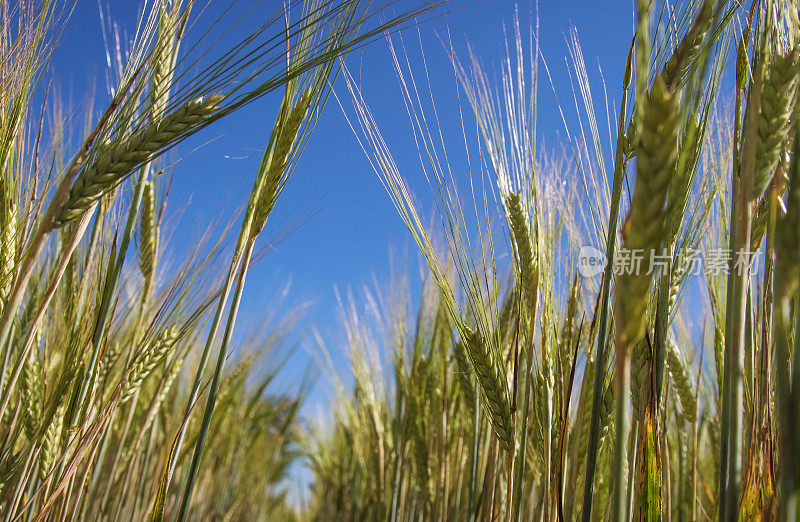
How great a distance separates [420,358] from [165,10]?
4.96 ft

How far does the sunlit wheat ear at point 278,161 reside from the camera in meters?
1.10

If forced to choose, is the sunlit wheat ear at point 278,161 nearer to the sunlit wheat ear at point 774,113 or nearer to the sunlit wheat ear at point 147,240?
the sunlit wheat ear at point 147,240

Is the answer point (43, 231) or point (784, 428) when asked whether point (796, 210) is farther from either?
point (43, 231)

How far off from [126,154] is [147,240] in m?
0.72

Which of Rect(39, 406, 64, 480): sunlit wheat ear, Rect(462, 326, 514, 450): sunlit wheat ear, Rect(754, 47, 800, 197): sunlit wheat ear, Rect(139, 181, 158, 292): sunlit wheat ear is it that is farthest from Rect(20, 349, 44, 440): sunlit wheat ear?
Rect(754, 47, 800, 197): sunlit wheat ear

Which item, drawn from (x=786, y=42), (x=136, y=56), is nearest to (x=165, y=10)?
(x=136, y=56)

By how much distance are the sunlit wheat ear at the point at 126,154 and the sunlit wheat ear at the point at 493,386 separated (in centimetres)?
66

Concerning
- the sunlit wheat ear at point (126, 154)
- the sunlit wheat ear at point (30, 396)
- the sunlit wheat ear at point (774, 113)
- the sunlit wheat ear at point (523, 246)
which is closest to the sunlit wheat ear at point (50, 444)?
the sunlit wheat ear at point (30, 396)

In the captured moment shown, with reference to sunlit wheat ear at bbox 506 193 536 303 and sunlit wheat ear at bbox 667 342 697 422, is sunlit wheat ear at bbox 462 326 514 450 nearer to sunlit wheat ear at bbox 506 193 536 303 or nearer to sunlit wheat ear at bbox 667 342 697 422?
sunlit wheat ear at bbox 506 193 536 303

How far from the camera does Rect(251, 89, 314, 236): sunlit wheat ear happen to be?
1098mm

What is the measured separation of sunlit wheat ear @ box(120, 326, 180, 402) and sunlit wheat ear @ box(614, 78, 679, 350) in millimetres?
1074

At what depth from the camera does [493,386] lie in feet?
3.50

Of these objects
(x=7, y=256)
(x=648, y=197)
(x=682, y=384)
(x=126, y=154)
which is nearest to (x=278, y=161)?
(x=126, y=154)

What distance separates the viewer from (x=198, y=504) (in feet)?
10.5
